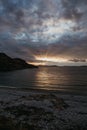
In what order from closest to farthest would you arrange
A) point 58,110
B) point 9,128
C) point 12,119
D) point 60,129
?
point 9,128 < point 60,129 < point 12,119 < point 58,110

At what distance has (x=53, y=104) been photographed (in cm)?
3027

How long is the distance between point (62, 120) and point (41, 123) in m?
3.25

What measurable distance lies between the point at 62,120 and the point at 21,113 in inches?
252

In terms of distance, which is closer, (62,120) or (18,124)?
(18,124)

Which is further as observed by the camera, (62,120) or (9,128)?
(62,120)

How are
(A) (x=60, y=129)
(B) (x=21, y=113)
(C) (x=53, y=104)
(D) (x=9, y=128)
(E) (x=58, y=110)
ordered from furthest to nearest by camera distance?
(C) (x=53, y=104)
(E) (x=58, y=110)
(B) (x=21, y=113)
(A) (x=60, y=129)
(D) (x=9, y=128)

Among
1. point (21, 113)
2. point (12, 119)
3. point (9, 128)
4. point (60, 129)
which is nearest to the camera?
point (9, 128)

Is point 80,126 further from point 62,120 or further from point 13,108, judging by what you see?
point 13,108

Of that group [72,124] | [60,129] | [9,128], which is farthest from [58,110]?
[9,128]

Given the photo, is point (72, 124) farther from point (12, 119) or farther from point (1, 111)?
point (1, 111)

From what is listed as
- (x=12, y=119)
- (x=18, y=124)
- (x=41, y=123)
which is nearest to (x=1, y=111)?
(x=12, y=119)

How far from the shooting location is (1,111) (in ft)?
83.8

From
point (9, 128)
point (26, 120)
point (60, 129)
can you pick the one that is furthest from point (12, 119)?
point (60, 129)

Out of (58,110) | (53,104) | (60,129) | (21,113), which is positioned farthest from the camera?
(53,104)
